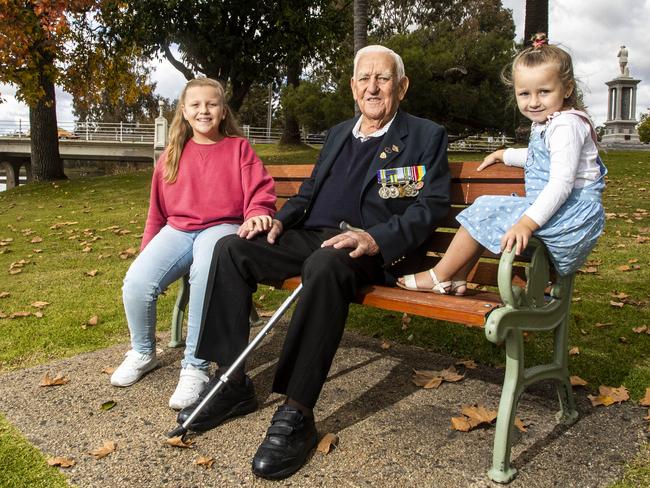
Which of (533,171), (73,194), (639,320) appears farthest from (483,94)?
(533,171)

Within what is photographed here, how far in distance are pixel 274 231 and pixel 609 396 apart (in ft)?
5.82

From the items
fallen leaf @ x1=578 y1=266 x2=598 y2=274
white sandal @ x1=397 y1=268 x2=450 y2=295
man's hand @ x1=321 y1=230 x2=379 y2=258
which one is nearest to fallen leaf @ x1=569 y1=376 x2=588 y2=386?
white sandal @ x1=397 y1=268 x2=450 y2=295

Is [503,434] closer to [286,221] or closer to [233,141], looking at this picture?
[286,221]

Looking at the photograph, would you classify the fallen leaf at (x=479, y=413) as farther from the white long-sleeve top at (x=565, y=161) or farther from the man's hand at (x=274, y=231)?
the man's hand at (x=274, y=231)

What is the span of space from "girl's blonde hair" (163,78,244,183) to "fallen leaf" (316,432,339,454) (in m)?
1.65

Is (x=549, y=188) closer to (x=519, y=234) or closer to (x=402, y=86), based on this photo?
(x=519, y=234)

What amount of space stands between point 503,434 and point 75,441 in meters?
1.75

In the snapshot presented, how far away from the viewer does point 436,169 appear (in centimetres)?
304

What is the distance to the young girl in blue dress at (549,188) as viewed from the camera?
244 centimetres

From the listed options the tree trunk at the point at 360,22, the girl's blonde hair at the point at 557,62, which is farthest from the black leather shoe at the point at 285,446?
the tree trunk at the point at 360,22

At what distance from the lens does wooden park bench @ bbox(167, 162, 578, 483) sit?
7.69 feet

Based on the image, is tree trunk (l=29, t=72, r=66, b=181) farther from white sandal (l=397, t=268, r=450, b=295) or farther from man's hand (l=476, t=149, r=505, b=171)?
white sandal (l=397, t=268, r=450, b=295)

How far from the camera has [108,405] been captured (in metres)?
3.09

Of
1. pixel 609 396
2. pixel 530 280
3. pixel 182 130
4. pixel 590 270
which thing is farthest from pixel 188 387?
pixel 590 270
